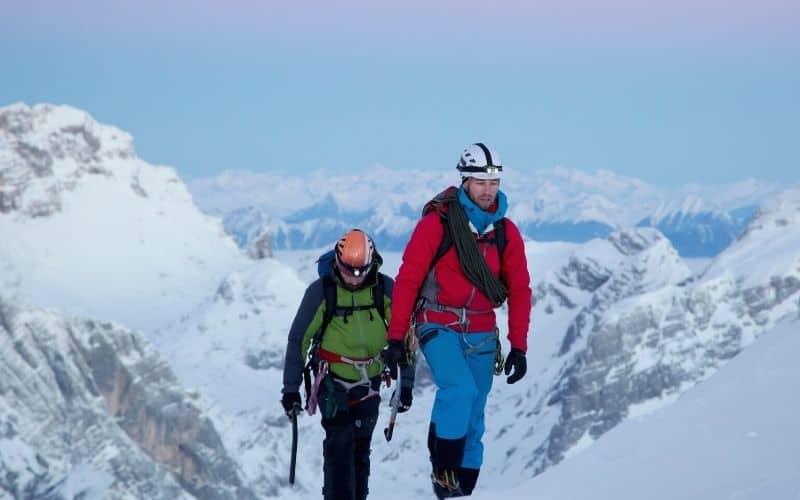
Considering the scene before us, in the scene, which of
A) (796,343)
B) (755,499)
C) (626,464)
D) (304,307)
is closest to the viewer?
(755,499)

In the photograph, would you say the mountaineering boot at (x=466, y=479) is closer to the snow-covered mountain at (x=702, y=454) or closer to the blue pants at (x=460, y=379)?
the blue pants at (x=460, y=379)

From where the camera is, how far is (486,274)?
13906 millimetres

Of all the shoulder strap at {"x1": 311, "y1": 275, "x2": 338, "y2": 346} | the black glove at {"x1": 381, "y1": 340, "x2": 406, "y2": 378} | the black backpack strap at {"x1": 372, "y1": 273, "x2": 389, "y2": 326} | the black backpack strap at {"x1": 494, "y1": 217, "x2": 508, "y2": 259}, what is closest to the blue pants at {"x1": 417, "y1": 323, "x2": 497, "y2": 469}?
the black glove at {"x1": 381, "y1": 340, "x2": 406, "y2": 378}

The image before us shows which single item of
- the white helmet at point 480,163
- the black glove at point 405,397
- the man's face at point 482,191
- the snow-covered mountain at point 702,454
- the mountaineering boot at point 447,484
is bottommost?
the mountaineering boot at point 447,484

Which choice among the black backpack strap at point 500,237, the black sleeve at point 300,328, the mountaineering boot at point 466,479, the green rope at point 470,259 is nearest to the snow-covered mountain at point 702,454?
the mountaineering boot at point 466,479

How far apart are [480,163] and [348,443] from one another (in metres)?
4.15

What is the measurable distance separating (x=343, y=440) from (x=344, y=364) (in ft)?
3.28

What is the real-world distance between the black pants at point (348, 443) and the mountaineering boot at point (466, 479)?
67.6 inches

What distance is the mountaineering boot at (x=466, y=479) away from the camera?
14.0 meters

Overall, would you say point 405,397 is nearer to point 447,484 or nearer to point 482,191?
point 447,484

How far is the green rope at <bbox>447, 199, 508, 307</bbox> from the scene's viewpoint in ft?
45.4

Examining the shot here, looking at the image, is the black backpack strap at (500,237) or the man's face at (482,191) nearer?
the man's face at (482,191)

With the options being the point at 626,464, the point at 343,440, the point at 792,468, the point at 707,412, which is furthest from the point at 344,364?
the point at 792,468

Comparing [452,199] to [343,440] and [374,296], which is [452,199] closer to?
[374,296]
